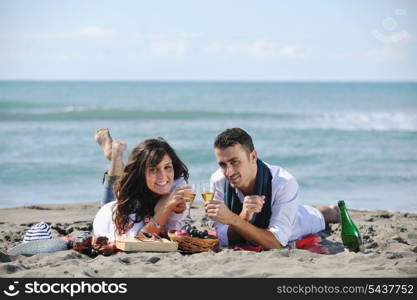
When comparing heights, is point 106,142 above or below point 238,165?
above

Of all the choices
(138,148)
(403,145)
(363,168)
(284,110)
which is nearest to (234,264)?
(138,148)

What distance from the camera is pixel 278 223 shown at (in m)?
6.10

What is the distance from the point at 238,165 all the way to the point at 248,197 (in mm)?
341

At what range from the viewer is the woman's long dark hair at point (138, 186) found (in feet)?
20.2

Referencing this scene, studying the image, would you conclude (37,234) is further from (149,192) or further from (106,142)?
(106,142)

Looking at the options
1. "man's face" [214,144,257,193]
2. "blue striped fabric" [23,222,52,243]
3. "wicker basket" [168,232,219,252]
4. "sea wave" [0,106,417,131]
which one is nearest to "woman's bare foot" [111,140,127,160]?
"blue striped fabric" [23,222,52,243]

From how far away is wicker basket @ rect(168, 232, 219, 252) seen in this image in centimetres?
584

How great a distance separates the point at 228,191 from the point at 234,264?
113cm

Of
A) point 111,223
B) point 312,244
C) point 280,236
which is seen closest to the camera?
point 280,236

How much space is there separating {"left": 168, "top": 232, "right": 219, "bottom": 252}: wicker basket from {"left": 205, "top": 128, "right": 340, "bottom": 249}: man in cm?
20

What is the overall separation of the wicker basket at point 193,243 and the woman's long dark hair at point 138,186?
51cm

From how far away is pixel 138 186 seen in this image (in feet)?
20.7

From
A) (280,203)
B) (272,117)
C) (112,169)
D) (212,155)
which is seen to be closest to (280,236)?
(280,203)

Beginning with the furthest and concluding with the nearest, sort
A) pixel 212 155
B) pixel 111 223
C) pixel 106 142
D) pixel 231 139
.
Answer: pixel 212 155 → pixel 106 142 → pixel 111 223 → pixel 231 139
